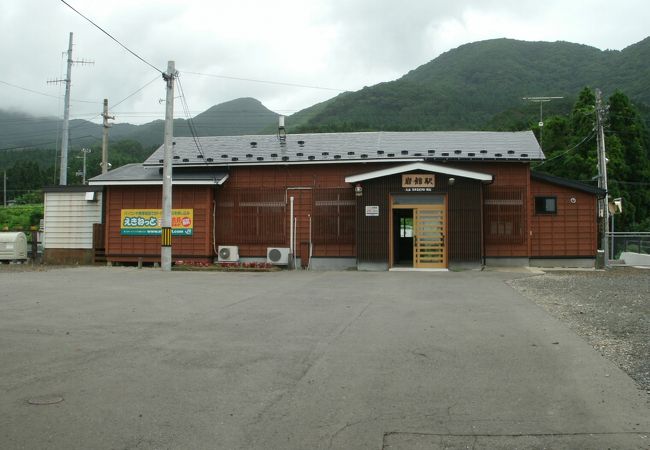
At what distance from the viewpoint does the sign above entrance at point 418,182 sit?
1859cm

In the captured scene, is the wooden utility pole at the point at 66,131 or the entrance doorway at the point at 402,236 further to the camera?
the wooden utility pole at the point at 66,131

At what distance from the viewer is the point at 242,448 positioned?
12.6 feet

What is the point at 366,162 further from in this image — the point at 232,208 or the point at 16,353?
the point at 16,353

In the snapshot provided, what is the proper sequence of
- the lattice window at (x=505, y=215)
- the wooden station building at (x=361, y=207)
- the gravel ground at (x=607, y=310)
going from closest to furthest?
the gravel ground at (x=607, y=310) < the wooden station building at (x=361, y=207) < the lattice window at (x=505, y=215)

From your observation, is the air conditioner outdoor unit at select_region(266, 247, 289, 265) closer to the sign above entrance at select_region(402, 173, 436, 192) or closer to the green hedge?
the sign above entrance at select_region(402, 173, 436, 192)

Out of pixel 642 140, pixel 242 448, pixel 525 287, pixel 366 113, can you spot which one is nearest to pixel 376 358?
pixel 242 448

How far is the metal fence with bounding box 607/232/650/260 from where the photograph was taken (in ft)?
81.6

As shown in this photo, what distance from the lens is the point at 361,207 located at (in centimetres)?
1883

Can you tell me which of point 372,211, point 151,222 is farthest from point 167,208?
point 372,211

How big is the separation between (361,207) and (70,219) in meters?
11.5

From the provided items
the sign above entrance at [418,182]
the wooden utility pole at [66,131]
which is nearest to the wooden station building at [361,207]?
the sign above entrance at [418,182]

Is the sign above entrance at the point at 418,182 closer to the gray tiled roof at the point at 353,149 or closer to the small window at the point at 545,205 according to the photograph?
the gray tiled roof at the point at 353,149

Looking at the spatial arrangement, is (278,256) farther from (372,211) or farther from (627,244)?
(627,244)

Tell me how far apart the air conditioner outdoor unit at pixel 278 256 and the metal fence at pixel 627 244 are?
574 inches
